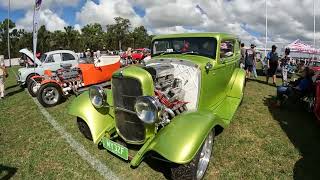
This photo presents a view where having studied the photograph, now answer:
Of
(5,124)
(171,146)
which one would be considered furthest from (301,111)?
(5,124)

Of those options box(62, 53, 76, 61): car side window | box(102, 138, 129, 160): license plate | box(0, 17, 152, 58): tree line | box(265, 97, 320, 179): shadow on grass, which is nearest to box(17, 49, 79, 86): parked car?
box(62, 53, 76, 61): car side window

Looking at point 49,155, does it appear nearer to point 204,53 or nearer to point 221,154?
point 221,154

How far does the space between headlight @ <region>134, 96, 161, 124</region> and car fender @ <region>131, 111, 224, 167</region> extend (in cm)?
29

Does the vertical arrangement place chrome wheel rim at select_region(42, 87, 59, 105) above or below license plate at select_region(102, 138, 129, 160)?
above

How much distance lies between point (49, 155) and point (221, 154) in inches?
123

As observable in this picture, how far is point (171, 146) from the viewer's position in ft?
12.2

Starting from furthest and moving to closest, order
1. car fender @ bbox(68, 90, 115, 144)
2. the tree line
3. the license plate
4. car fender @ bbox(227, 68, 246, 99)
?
the tree line
car fender @ bbox(227, 68, 246, 99)
car fender @ bbox(68, 90, 115, 144)
the license plate

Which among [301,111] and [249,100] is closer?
[301,111]

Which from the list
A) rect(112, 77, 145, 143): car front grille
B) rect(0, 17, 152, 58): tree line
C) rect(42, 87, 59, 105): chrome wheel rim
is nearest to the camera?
rect(112, 77, 145, 143): car front grille

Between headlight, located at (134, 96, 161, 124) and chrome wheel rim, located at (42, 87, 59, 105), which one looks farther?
chrome wheel rim, located at (42, 87, 59, 105)

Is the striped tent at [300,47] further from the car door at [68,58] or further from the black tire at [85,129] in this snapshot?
the black tire at [85,129]

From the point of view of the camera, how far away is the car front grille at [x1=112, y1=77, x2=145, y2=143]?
438 centimetres

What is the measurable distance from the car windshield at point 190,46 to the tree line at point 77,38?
1883 inches

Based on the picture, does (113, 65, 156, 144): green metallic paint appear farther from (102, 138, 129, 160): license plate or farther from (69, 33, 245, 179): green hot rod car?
(102, 138, 129, 160): license plate
